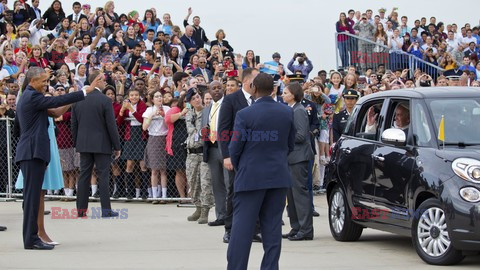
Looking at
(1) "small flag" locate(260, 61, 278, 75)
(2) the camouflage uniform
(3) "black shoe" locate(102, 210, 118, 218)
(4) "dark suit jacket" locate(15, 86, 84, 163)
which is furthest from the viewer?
(1) "small flag" locate(260, 61, 278, 75)

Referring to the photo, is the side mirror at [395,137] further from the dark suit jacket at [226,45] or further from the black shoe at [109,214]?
the dark suit jacket at [226,45]

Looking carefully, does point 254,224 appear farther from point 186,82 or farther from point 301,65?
point 301,65

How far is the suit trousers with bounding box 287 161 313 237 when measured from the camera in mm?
11852

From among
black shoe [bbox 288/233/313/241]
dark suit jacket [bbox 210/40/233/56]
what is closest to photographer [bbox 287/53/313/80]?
dark suit jacket [bbox 210/40/233/56]

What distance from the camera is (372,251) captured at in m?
10.8

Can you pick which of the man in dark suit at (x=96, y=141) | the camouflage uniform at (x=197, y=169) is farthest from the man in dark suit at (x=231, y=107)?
the man in dark suit at (x=96, y=141)

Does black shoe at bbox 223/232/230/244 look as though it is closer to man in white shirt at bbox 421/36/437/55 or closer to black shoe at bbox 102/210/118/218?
black shoe at bbox 102/210/118/218

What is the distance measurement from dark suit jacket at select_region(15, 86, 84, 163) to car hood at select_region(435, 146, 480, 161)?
4.20m

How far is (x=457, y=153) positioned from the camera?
9352 mm

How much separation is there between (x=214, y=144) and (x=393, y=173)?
10.7ft

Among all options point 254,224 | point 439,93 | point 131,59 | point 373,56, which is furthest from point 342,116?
point 373,56

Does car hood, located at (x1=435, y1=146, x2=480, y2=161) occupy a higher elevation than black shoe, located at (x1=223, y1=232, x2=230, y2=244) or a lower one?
higher

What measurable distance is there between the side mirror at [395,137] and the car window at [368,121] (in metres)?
0.77

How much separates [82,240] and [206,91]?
3153mm
